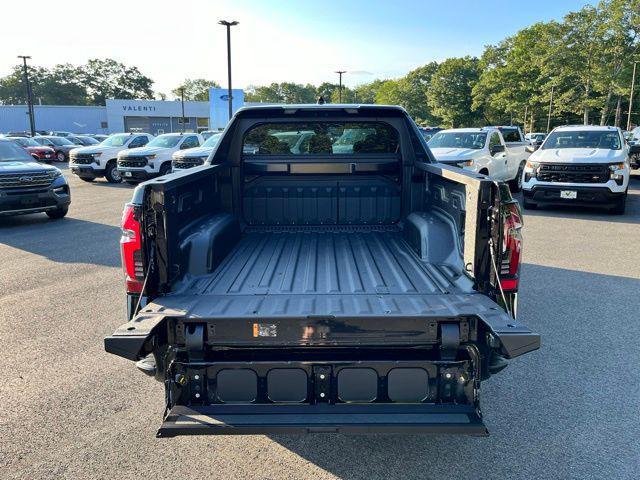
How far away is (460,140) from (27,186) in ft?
34.5

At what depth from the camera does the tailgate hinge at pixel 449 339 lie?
2469mm

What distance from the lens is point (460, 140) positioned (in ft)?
43.7

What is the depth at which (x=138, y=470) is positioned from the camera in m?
2.76

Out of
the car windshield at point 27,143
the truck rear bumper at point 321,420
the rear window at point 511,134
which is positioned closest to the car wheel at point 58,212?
the truck rear bumper at point 321,420

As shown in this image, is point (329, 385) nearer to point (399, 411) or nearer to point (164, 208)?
point (399, 411)

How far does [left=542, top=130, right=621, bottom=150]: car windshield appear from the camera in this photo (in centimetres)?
1187

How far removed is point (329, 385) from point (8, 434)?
7.23 feet

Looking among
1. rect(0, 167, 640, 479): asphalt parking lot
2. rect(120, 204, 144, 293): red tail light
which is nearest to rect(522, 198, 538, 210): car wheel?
rect(0, 167, 640, 479): asphalt parking lot

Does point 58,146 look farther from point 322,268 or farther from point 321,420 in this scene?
point 321,420

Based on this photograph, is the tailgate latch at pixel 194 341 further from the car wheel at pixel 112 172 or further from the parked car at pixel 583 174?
the car wheel at pixel 112 172

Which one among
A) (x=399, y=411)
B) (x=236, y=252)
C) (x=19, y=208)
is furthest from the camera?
(x=19, y=208)

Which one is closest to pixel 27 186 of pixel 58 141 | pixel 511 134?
pixel 511 134

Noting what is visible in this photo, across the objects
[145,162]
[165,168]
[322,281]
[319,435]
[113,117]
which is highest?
[113,117]

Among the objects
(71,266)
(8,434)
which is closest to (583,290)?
(8,434)
